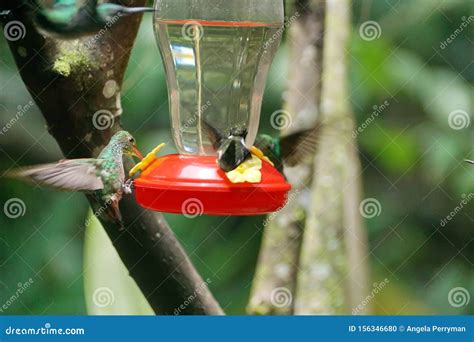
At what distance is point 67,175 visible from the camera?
8.04ft

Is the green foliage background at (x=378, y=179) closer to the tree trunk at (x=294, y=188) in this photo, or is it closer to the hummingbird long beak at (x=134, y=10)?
the tree trunk at (x=294, y=188)

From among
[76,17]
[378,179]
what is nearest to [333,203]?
[378,179]

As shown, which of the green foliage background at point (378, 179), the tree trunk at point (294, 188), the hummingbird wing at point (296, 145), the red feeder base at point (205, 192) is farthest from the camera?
the green foliage background at point (378, 179)

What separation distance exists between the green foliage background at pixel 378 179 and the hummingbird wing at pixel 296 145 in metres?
0.59

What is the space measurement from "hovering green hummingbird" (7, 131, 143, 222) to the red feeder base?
0.32m

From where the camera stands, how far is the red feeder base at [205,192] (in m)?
2.04

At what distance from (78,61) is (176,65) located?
1.10ft

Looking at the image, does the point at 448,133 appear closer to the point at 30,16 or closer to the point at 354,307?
the point at 354,307

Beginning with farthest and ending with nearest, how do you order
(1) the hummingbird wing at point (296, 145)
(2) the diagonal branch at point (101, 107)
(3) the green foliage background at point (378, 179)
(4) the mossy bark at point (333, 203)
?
(3) the green foliage background at point (378, 179) < (4) the mossy bark at point (333, 203) < (1) the hummingbird wing at point (296, 145) < (2) the diagonal branch at point (101, 107)

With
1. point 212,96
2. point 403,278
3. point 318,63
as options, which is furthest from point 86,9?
point 403,278

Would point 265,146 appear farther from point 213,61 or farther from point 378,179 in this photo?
point 378,179

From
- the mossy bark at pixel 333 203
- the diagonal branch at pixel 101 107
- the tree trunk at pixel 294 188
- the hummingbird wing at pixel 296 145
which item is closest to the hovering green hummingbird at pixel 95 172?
the diagonal branch at pixel 101 107

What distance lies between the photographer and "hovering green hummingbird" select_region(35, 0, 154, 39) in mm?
2831

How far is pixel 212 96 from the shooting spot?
111 inches
